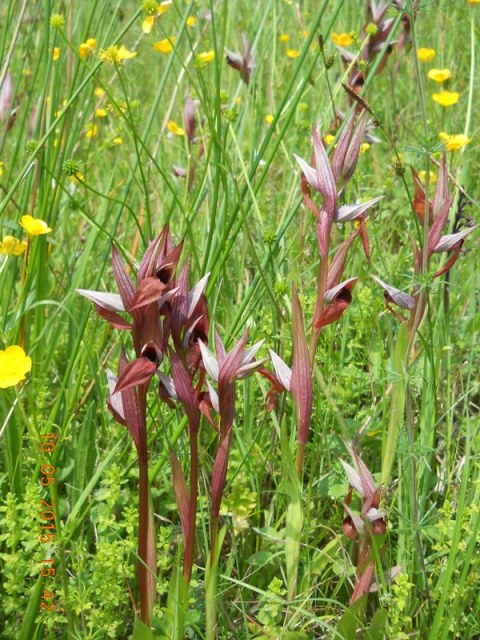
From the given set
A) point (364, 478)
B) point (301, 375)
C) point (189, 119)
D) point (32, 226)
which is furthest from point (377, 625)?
point (189, 119)

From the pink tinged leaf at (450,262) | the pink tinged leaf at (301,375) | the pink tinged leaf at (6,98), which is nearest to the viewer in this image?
the pink tinged leaf at (301,375)

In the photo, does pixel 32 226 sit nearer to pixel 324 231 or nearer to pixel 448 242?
pixel 324 231

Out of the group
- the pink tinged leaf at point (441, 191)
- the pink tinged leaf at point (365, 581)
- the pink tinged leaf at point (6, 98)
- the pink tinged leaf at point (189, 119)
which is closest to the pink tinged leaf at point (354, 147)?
the pink tinged leaf at point (441, 191)

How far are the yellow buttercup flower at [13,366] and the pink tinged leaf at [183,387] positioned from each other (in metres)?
0.16

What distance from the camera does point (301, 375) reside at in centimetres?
91

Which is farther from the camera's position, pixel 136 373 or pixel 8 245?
pixel 8 245

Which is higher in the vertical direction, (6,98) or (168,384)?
(6,98)

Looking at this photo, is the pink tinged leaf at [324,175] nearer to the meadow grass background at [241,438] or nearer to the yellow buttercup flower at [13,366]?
the meadow grass background at [241,438]

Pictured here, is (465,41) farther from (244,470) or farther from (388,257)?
(244,470)

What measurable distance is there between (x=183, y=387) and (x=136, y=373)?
66 millimetres

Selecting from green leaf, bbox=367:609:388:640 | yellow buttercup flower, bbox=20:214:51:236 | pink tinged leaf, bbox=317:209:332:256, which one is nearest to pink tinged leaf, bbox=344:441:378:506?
green leaf, bbox=367:609:388:640

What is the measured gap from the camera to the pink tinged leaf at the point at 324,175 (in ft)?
3.10

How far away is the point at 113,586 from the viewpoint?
0.92 metres

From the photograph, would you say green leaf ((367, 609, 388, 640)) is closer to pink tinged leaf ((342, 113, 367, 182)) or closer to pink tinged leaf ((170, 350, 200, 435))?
pink tinged leaf ((170, 350, 200, 435))
